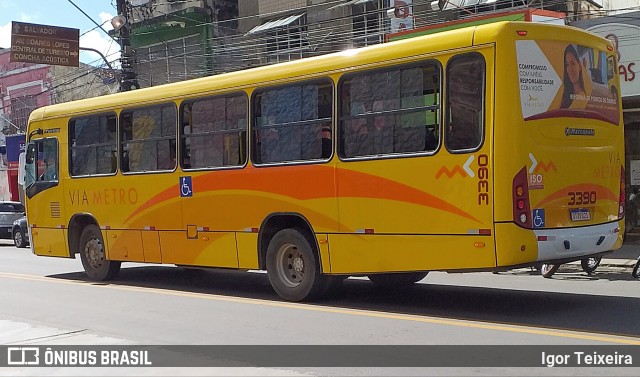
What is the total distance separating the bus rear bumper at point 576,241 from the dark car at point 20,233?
22317mm

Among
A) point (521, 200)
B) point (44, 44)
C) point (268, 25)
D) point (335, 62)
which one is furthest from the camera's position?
point (268, 25)

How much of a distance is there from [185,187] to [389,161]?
155 inches

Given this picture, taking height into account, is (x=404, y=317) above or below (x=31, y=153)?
below

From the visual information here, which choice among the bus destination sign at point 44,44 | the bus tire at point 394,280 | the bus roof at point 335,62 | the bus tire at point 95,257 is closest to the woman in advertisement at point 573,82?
the bus roof at point 335,62

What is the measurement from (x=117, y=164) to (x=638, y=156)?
40.8 ft

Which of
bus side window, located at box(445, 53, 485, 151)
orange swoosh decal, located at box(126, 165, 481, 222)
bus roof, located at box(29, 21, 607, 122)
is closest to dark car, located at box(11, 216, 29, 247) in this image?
bus roof, located at box(29, 21, 607, 122)

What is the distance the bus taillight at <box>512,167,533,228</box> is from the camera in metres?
7.76

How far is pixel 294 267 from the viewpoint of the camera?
1018cm

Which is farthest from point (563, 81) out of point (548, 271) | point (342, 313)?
point (548, 271)

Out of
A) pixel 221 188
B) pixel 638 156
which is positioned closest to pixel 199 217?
pixel 221 188

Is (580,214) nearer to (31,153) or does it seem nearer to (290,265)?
(290,265)

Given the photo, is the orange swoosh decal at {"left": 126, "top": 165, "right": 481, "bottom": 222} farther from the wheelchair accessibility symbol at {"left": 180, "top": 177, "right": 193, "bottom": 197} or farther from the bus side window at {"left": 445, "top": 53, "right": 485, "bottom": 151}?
the bus side window at {"left": 445, "top": 53, "right": 485, "bottom": 151}

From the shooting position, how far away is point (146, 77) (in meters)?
32.2

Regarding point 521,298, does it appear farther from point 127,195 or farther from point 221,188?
point 127,195
